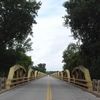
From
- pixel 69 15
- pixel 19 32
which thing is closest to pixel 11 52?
pixel 19 32

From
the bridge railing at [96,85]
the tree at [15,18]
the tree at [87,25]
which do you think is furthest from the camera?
the tree at [15,18]

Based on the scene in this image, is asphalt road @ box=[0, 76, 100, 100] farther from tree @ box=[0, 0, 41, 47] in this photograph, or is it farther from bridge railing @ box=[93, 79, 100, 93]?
tree @ box=[0, 0, 41, 47]

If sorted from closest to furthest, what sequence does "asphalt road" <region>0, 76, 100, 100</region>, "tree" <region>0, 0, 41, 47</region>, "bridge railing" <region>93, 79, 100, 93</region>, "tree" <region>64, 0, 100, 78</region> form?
Answer: 1. "asphalt road" <region>0, 76, 100, 100</region>
2. "bridge railing" <region>93, 79, 100, 93</region>
3. "tree" <region>64, 0, 100, 78</region>
4. "tree" <region>0, 0, 41, 47</region>

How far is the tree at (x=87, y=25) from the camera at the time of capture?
43.4 m

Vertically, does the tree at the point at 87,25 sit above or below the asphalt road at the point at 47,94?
above

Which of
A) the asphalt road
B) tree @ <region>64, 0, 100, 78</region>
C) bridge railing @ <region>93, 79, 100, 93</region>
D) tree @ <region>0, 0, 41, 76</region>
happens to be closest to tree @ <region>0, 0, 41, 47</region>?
tree @ <region>0, 0, 41, 76</region>

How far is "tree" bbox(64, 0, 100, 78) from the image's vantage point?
43.4 meters

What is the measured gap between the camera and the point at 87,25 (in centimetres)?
4531

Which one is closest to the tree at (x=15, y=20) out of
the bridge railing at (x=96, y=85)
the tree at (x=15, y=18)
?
the tree at (x=15, y=18)

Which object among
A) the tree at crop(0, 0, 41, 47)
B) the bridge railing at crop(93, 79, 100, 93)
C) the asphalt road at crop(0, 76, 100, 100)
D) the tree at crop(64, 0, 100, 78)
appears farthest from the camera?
the tree at crop(0, 0, 41, 47)

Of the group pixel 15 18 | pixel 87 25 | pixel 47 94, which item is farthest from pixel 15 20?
pixel 47 94

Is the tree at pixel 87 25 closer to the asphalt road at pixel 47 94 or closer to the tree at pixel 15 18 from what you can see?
the tree at pixel 15 18

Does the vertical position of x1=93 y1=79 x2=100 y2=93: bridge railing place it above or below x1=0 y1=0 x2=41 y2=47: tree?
below

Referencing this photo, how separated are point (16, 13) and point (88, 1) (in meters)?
9.49
